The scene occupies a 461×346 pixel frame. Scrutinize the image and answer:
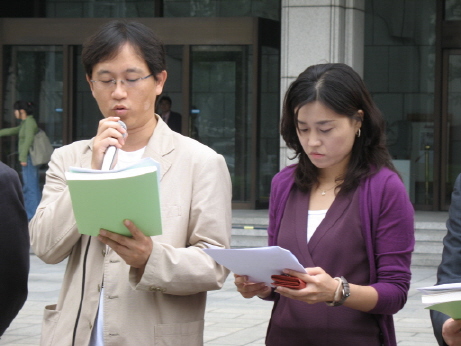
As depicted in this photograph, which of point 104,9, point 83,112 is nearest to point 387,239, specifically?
point 83,112

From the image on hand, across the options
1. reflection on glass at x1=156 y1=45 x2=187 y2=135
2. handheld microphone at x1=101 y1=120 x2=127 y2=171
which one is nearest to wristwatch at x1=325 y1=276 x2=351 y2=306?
handheld microphone at x1=101 y1=120 x2=127 y2=171

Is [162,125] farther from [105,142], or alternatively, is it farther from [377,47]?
[377,47]

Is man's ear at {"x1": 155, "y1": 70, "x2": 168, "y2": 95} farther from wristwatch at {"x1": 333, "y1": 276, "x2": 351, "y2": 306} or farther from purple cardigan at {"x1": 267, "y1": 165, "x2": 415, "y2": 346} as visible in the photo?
wristwatch at {"x1": 333, "y1": 276, "x2": 351, "y2": 306}

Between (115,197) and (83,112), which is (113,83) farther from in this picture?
(83,112)

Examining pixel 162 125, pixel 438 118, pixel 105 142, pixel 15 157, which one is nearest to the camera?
pixel 105 142

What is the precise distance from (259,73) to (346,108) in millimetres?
12479

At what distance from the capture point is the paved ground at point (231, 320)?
7.30m

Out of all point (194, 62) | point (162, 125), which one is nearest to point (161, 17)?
point (194, 62)

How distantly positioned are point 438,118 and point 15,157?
24.6 ft

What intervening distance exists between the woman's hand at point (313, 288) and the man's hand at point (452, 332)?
1.21 ft

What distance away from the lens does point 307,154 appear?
3.15 m

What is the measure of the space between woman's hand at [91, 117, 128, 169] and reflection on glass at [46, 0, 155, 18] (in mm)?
13835

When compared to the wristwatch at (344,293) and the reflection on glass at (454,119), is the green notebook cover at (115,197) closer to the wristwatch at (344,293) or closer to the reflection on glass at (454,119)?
the wristwatch at (344,293)

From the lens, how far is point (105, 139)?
2.87m
